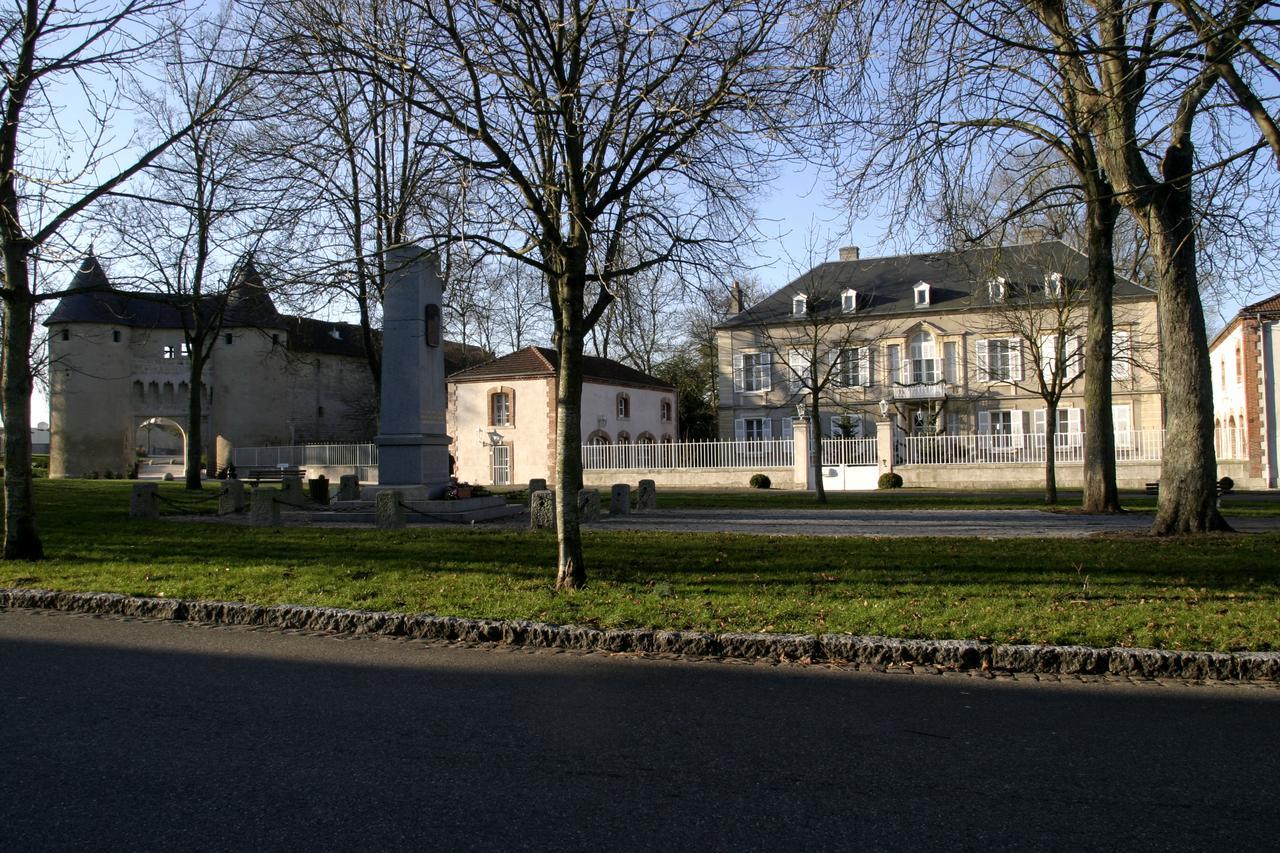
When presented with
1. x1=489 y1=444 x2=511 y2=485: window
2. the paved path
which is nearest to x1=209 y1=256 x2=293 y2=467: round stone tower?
x1=489 y1=444 x2=511 y2=485: window

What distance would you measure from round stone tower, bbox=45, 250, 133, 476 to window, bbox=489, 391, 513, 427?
2122 cm

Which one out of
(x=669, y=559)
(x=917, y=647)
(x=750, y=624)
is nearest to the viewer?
(x=917, y=647)

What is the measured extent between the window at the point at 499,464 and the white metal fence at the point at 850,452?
1440 cm

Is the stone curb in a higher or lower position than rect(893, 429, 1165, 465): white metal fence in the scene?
lower

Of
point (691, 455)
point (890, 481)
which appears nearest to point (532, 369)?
point (691, 455)

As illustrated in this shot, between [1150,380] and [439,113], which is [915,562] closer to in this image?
[439,113]

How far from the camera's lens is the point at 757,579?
32.2 feet

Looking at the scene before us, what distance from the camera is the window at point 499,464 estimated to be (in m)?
41.0

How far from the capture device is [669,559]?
11328mm

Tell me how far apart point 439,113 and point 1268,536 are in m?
11.6

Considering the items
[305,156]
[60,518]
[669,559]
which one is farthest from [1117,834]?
[60,518]

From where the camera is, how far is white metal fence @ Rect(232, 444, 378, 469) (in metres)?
42.3

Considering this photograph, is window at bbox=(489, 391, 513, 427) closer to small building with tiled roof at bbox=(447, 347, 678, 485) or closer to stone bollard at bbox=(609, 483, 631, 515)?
small building with tiled roof at bbox=(447, 347, 678, 485)

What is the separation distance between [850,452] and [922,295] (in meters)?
12.8
